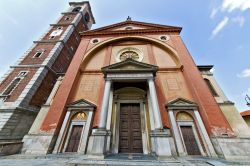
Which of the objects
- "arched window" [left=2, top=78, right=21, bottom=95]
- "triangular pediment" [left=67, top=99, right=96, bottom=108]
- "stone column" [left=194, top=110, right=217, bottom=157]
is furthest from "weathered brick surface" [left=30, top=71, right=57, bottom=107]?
"stone column" [left=194, top=110, right=217, bottom=157]

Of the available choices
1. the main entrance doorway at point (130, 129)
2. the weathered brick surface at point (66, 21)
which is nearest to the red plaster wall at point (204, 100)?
the main entrance doorway at point (130, 129)

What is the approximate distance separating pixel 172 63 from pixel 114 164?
30.6 feet

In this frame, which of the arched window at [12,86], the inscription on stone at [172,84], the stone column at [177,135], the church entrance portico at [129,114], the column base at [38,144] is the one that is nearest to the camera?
the column base at [38,144]

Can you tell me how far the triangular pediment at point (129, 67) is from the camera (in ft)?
29.2

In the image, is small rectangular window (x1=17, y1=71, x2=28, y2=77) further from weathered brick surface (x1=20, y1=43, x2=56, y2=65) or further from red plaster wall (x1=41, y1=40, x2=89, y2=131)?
red plaster wall (x1=41, y1=40, x2=89, y2=131)

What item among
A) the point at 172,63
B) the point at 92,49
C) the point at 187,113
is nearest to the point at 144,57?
the point at 172,63

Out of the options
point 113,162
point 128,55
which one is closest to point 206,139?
point 113,162

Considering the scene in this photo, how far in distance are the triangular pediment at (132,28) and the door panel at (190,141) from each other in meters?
9.86

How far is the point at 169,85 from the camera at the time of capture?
9648mm

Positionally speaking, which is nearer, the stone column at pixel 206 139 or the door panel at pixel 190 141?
the stone column at pixel 206 139

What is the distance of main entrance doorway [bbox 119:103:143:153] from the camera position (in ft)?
26.2

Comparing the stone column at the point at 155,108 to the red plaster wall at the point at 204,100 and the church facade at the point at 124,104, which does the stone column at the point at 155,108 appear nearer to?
the church facade at the point at 124,104

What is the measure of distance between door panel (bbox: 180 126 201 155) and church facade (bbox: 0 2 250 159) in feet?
0.19

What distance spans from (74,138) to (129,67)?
20.6ft
